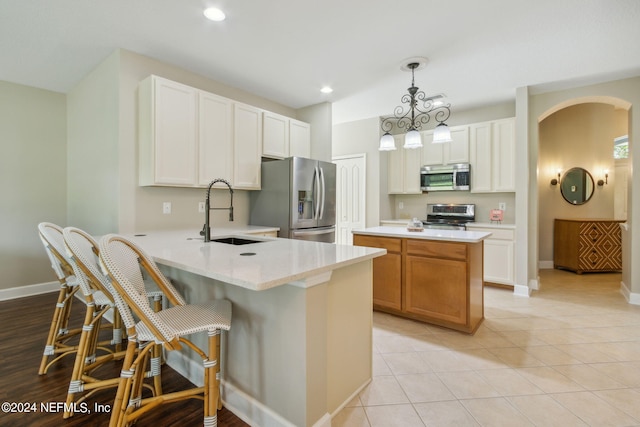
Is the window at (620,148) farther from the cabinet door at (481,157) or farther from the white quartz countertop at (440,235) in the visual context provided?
the white quartz countertop at (440,235)

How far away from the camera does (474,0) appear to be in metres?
2.20

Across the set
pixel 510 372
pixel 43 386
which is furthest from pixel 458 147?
pixel 43 386

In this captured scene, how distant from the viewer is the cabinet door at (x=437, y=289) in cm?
268

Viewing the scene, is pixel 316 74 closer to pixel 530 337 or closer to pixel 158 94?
pixel 158 94

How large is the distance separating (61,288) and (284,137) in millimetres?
2811

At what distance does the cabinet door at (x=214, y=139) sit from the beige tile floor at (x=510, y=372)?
2312 millimetres

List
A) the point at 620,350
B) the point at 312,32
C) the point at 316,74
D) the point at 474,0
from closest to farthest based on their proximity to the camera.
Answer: the point at 474,0 → the point at 620,350 → the point at 312,32 → the point at 316,74

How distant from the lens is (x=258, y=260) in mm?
1546

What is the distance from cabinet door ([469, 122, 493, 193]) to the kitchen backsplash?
26cm

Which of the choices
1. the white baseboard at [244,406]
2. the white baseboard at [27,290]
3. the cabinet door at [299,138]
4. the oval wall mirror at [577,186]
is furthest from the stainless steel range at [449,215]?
the white baseboard at [27,290]

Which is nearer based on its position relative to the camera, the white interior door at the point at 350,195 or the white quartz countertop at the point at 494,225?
the white quartz countertop at the point at 494,225

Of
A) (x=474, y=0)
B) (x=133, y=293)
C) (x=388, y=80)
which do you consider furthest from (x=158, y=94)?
(x=474, y=0)

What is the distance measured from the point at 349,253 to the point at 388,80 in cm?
271

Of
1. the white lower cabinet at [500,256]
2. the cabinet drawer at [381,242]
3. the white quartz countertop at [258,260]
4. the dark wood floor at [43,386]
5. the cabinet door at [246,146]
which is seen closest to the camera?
the white quartz countertop at [258,260]
